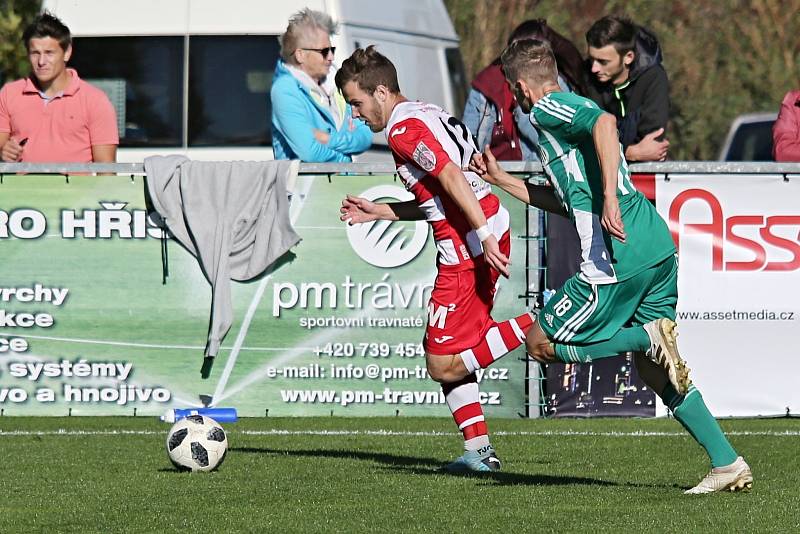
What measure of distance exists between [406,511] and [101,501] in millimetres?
1398

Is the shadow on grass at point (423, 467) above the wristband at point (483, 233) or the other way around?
the other way around

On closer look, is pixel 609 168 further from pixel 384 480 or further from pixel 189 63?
pixel 189 63

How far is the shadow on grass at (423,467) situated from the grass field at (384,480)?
0.01 m

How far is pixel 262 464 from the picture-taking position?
28.6 ft

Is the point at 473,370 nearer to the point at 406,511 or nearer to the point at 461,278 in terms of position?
the point at 461,278

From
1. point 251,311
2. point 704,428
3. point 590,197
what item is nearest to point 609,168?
point 590,197

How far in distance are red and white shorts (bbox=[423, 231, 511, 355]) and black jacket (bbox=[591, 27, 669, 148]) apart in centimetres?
291

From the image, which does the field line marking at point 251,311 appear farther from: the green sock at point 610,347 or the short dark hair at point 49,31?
the green sock at point 610,347

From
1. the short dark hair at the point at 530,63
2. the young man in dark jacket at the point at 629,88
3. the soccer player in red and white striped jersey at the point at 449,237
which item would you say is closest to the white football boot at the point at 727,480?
the soccer player in red and white striped jersey at the point at 449,237

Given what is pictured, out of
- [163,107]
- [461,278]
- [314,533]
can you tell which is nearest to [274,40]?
[163,107]

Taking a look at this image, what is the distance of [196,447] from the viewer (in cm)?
837

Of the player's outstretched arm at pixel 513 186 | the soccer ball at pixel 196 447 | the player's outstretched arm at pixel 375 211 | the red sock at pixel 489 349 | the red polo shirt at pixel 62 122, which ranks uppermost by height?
the red polo shirt at pixel 62 122

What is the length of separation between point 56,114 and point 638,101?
3933mm

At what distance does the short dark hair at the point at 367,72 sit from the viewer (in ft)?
27.2
